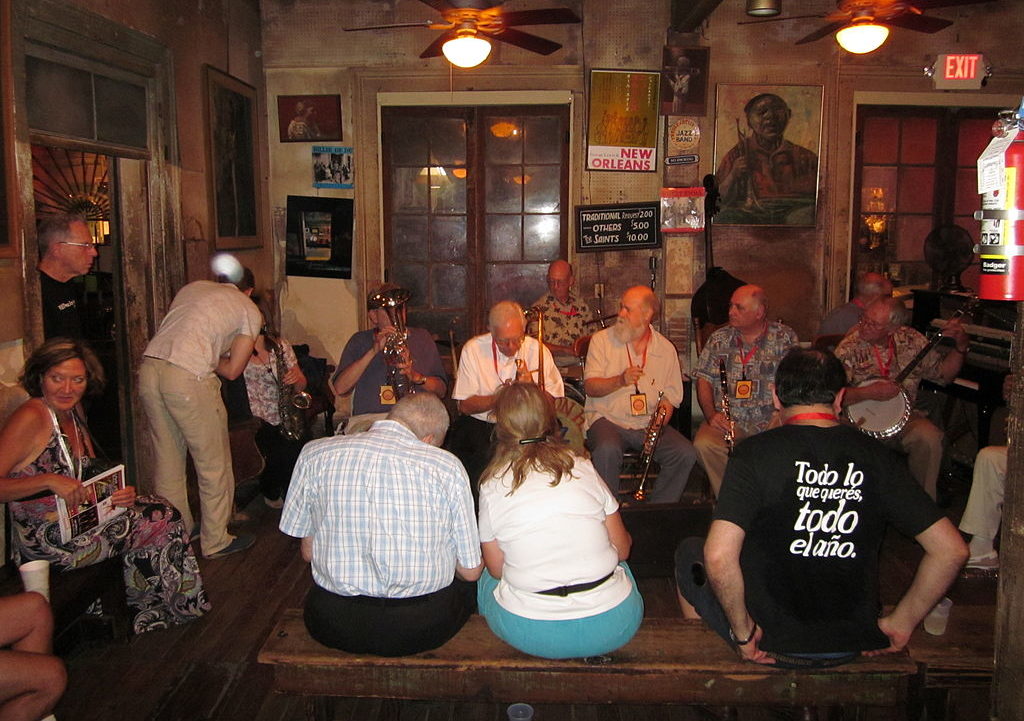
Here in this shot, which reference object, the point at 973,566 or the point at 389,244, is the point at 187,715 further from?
the point at 389,244

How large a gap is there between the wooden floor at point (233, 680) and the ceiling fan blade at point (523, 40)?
11.1 feet

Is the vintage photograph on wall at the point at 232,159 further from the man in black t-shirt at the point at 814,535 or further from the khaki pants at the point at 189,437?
the man in black t-shirt at the point at 814,535

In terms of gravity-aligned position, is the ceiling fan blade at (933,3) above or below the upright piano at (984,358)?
above

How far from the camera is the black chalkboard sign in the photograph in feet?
23.6

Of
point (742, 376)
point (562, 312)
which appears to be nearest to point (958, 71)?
point (742, 376)

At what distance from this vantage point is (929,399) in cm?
554

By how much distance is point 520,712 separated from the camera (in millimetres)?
2975

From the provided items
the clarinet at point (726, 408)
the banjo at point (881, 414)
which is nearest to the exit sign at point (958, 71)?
the clarinet at point (726, 408)

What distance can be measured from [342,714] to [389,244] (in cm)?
487

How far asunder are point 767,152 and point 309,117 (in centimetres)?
382

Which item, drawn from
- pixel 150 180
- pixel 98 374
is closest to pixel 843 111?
pixel 150 180

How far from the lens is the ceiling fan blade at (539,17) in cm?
498

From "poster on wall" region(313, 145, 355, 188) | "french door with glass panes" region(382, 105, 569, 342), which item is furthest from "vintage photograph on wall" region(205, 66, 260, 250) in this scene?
"french door with glass panes" region(382, 105, 569, 342)

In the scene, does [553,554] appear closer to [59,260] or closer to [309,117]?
[59,260]
